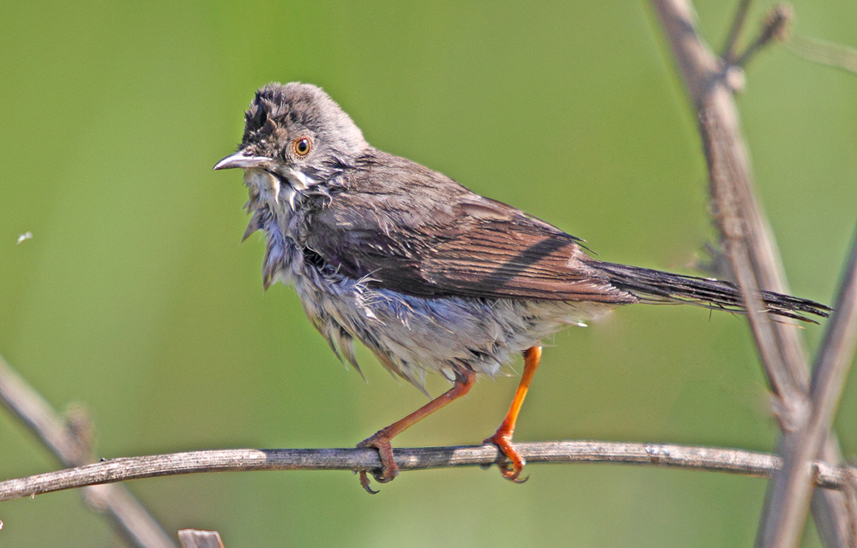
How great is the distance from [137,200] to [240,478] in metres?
1.70

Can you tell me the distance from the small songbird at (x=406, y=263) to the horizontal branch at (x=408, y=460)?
162 mm

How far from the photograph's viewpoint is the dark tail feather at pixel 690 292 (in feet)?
7.45

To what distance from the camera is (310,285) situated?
2957 millimetres

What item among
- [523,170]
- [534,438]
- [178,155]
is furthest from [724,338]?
[178,155]

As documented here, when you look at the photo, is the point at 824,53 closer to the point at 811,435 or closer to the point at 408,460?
the point at 811,435

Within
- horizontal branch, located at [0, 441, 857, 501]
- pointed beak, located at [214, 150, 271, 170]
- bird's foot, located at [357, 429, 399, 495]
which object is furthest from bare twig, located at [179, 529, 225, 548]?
pointed beak, located at [214, 150, 271, 170]

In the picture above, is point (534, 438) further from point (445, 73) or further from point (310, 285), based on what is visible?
point (445, 73)

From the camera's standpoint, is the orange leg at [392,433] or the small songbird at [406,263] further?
the small songbird at [406,263]

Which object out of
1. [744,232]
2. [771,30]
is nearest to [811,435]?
[744,232]

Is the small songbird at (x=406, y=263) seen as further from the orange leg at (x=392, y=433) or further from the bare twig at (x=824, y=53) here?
the bare twig at (x=824, y=53)

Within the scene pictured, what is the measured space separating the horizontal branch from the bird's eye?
1.38 meters

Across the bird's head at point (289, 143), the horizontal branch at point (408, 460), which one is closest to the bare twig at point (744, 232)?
the horizontal branch at point (408, 460)

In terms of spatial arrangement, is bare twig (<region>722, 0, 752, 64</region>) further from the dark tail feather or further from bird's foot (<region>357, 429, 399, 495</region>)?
bird's foot (<region>357, 429, 399, 495</region>)

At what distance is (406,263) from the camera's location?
2.89m
